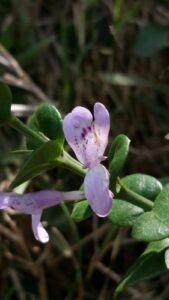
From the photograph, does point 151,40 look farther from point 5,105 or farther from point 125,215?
point 5,105

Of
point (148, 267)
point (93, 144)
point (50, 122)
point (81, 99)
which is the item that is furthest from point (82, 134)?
point (81, 99)

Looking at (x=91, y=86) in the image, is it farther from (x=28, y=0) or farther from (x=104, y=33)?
(x=28, y=0)

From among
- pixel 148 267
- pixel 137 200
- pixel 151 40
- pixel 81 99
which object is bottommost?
pixel 81 99

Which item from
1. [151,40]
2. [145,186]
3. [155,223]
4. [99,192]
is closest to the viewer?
[99,192]

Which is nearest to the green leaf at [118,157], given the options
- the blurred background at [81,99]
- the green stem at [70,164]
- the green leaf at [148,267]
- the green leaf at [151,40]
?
the green stem at [70,164]

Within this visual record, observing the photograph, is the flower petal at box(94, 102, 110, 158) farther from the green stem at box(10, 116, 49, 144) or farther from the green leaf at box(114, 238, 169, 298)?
the green leaf at box(114, 238, 169, 298)

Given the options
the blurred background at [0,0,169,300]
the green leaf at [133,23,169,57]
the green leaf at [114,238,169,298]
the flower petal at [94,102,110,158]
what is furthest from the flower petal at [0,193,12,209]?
the green leaf at [133,23,169,57]

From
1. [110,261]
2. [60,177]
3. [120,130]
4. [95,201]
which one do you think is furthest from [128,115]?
[95,201]
